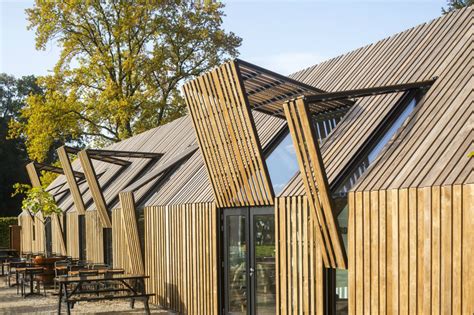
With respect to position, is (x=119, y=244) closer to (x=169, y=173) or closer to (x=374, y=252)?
(x=169, y=173)

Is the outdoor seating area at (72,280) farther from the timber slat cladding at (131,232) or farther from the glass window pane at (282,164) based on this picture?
the glass window pane at (282,164)

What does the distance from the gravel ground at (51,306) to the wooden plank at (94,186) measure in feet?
7.26

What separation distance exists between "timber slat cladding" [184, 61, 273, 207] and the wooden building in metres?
0.03

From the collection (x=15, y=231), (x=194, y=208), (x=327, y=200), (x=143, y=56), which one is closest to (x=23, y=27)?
(x=143, y=56)

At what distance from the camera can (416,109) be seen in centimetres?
835

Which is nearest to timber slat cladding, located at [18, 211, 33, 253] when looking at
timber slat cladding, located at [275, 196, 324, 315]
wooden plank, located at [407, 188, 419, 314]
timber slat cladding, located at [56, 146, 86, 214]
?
timber slat cladding, located at [56, 146, 86, 214]

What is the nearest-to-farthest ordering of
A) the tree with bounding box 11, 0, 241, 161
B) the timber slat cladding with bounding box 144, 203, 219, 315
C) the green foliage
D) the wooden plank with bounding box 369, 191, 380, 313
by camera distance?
1. the wooden plank with bounding box 369, 191, 380, 313
2. the timber slat cladding with bounding box 144, 203, 219, 315
3. the green foliage
4. the tree with bounding box 11, 0, 241, 161

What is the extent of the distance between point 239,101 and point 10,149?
35.9 meters

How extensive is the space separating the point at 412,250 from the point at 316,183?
71.8 inches

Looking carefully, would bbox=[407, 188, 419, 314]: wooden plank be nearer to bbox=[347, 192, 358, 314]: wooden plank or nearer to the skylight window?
bbox=[347, 192, 358, 314]: wooden plank

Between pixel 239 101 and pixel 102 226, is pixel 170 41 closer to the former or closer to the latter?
pixel 102 226

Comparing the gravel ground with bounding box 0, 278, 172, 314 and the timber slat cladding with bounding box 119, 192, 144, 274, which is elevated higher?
the timber slat cladding with bounding box 119, 192, 144, 274

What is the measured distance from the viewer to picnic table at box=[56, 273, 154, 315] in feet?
40.7

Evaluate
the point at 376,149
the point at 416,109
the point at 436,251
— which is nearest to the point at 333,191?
the point at 376,149
